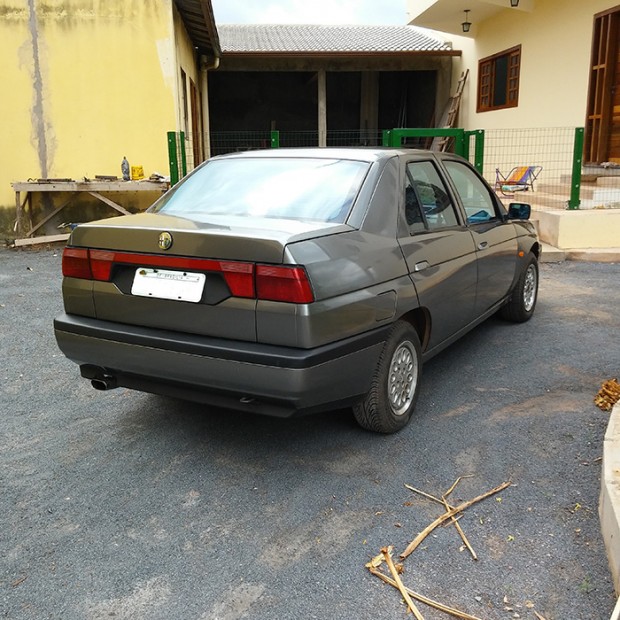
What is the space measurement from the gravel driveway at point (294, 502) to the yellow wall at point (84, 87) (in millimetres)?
7024

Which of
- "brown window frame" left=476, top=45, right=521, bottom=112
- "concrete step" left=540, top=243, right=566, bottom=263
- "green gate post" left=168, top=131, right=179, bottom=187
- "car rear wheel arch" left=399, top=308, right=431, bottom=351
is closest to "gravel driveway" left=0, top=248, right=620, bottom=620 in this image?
"car rear wheel arch" left=399, top=308, right=431, bottom=351

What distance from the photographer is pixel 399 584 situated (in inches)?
88.8

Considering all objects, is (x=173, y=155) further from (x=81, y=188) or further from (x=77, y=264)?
(x=77, y=264)

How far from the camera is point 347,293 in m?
2.89

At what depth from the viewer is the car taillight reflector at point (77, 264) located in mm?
3205

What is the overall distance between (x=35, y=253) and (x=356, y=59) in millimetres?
11800

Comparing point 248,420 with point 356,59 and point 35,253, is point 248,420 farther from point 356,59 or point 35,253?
point 356,59

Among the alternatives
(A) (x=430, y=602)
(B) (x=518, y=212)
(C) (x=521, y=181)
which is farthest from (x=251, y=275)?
(C) (x=521, y=181)

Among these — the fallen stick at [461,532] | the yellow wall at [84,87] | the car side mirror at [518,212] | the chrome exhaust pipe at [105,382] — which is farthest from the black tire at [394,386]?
the yellow wall at [84,87]

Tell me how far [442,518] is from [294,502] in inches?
25.4

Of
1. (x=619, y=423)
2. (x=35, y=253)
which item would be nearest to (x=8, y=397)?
(x=619, y=423)

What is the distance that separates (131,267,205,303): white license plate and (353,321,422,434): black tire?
0.99 meters

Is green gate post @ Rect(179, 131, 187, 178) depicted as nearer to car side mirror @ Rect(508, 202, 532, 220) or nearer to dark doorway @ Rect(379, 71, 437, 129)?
car side mirror @ Rect(508, 202, 532, 220)

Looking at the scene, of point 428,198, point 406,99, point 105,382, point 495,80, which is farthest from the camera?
point 406,99
